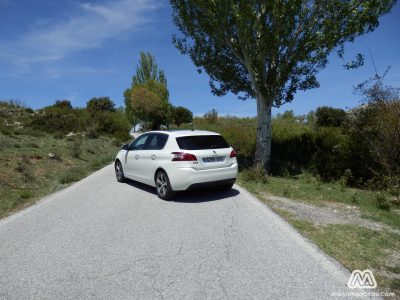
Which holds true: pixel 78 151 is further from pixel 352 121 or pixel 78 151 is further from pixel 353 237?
pixel 353 237

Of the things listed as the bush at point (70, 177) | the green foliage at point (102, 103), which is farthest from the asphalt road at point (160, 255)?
the green foliage at point (102, 103)

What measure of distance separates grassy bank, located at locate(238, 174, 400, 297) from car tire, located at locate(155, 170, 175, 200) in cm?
239

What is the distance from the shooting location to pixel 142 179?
9.70m

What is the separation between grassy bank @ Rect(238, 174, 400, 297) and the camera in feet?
14.9

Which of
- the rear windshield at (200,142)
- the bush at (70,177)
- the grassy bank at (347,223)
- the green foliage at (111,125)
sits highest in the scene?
the green foliage at (111,125)

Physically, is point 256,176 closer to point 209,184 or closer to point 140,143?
point 209,184

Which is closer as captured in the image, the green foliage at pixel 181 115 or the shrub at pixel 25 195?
the shrub at pixel 25 195

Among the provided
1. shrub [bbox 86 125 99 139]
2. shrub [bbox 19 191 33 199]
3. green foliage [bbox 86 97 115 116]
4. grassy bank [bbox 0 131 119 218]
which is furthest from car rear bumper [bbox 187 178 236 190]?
green foliage [bbox 86 97 115 116]

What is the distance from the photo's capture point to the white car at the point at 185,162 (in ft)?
26.6

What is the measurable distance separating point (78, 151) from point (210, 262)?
53.4ft

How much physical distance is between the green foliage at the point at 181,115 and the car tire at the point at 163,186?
55107mm

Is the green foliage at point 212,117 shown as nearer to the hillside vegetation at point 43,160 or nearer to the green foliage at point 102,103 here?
the hillside vegetation at point 43,160

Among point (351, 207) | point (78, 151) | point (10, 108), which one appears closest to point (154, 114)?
point (10, 108)

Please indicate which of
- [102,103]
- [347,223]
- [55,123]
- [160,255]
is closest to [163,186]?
[160,255]
